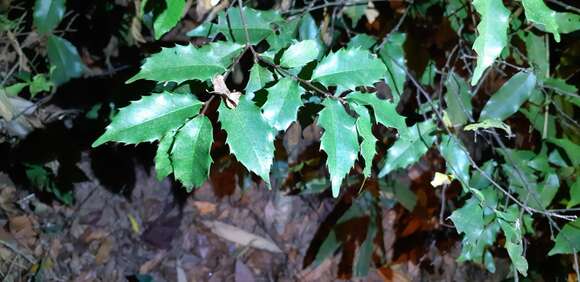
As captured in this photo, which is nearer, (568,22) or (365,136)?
(365,136)

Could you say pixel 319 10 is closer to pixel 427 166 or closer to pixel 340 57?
pixel 340 57

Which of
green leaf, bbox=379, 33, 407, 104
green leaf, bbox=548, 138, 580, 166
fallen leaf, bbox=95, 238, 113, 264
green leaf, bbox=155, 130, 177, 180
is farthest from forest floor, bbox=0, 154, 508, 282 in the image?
green leaf, bbox=155, 130, 177, 180

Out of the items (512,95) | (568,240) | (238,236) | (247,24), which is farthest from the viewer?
(238,236)

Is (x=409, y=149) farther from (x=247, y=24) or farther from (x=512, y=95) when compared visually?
(x=247, y=24)

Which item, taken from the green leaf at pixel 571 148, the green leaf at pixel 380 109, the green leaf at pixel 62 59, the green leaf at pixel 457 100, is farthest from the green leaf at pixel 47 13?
the green leaf at pixel 571 148

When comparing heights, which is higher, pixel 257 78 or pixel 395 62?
pixel 257 78

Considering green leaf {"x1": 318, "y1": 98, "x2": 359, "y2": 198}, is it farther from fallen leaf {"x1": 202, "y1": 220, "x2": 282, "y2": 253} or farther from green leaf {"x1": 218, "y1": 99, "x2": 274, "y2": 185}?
fallen leaf {"x1": 202, "y1": 220, "x2": 282, "y2": 253}

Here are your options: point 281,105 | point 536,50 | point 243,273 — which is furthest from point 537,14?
point 243,273
